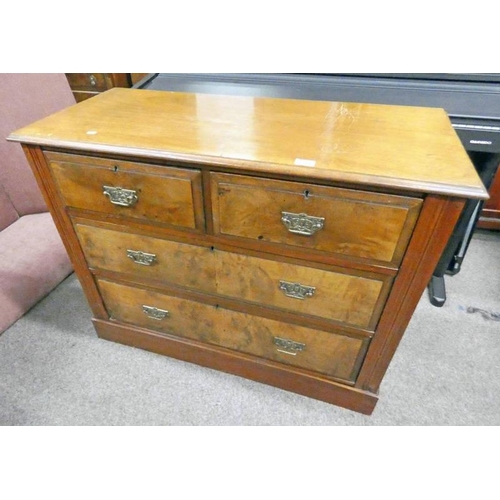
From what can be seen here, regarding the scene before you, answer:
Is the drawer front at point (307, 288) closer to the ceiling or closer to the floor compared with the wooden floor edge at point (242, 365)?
closer to the ceiling

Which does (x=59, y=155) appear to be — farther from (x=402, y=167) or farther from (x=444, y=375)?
(x=444, y=375)

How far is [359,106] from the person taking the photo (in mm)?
1033

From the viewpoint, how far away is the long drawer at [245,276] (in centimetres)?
89

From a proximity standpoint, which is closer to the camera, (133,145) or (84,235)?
(133,145)

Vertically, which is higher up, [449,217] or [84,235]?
[449,217]

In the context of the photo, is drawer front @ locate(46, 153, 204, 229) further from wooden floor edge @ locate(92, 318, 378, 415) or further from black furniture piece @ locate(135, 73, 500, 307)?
black furniture piece @ locate(135, 73, 500, 307)

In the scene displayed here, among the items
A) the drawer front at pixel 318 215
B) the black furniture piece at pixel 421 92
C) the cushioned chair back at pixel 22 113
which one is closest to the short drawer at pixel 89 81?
the cushioned chair back at pixel 22 113

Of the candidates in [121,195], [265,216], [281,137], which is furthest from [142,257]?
[281,137]

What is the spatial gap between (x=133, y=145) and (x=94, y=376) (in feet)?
3.01

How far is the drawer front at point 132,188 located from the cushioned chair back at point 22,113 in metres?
0.82

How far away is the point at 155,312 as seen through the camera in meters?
1.21

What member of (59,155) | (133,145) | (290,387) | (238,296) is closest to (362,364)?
(290,387)

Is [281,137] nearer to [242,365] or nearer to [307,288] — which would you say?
[307,288]

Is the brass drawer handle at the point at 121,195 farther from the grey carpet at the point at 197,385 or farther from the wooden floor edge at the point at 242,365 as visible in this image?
the grey carpet at the point at 197,385
